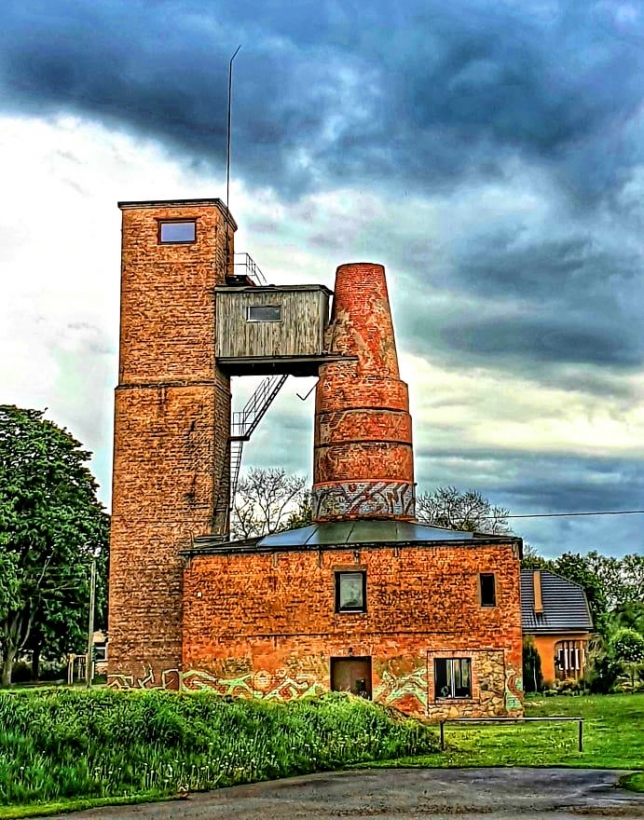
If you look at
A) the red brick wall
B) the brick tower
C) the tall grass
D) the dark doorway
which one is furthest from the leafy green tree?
the tall grass

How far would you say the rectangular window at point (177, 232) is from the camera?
3766 centimetres

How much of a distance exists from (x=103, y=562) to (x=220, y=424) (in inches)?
549

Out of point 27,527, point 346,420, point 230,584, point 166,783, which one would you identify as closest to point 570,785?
point 166,783

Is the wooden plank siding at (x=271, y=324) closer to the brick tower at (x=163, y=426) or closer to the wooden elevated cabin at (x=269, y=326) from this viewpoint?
the wooden elevated cabin at (x=269, y=326)

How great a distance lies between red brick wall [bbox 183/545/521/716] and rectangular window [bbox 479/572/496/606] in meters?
0.14

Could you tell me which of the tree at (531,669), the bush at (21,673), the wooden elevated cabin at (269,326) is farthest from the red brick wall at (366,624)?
the bush at (21,673)

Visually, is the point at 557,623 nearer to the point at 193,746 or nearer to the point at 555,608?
the point at 555,608

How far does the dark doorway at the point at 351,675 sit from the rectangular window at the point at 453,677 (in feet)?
5.79

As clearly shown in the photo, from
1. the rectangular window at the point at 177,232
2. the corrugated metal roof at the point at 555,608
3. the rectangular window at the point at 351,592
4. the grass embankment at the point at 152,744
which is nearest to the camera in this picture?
the grass embankment at the point at 152,744

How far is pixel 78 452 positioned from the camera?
160ft

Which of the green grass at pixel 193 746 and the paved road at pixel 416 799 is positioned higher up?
the green grass at pixel 193 746

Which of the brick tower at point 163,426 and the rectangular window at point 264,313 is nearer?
the brick tower at point 163,426

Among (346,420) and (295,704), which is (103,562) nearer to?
(346,420)

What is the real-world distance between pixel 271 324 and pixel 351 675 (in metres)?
10.9
